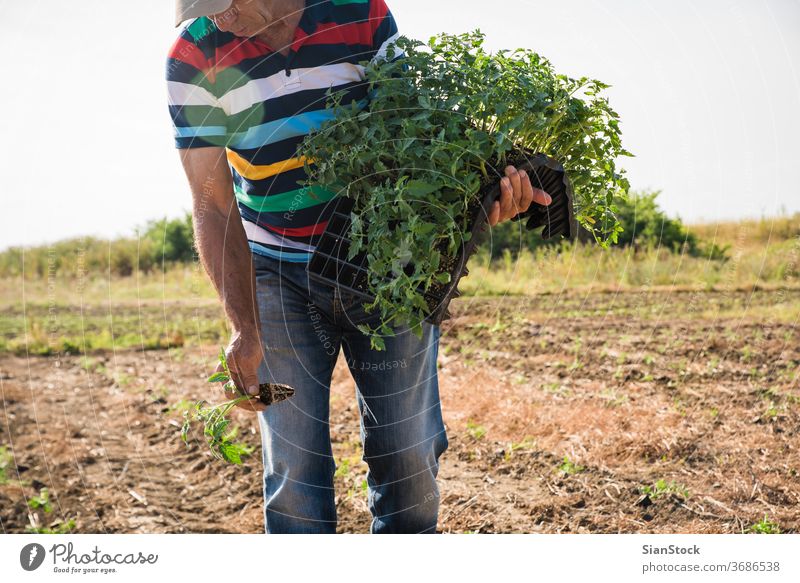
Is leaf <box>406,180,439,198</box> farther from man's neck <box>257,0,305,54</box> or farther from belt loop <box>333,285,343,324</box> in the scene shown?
man's neck <box>257,0,305,54</box>

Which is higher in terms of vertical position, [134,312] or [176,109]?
[176,109]

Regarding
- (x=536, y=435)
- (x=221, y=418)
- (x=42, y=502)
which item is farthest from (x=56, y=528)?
(x=536, y=435)

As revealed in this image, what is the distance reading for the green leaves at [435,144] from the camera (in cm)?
170

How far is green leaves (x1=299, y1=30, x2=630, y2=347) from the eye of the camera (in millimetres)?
1704

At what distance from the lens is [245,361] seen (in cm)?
187

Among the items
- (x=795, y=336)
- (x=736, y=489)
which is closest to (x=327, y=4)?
(x=736, y=489)

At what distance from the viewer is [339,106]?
72.2 inches

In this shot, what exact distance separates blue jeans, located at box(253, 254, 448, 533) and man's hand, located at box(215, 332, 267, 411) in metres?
0.11

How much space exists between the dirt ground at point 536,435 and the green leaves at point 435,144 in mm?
1229

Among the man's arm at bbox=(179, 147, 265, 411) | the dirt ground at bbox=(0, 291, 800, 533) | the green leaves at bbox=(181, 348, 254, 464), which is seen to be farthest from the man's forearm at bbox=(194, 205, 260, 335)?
the dirt ground at bbox=(0, 291, 800, 533)

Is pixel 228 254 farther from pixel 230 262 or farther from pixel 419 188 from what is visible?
pixel 419 188

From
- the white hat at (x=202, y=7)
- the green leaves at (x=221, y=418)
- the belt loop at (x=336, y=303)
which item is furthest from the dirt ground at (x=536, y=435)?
the white hat at (x=202, y=7)

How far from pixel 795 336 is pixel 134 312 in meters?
5.34
